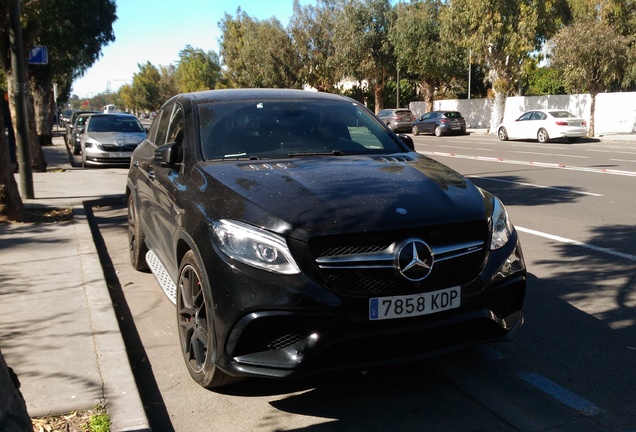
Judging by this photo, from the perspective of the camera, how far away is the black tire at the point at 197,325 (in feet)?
11.8

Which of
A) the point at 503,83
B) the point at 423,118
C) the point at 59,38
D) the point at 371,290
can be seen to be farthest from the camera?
the point at 423,118

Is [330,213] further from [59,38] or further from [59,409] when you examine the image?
[59,38]

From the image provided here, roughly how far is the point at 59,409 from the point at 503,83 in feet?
110

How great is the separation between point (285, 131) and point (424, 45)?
1602 inches

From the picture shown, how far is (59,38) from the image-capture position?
22734 mm

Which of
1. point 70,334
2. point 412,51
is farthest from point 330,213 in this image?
point 412,51

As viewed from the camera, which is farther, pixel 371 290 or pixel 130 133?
pixel 130 133

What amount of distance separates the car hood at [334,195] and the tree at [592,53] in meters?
25.8

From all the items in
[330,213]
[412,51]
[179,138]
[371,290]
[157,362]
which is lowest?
[157,362]

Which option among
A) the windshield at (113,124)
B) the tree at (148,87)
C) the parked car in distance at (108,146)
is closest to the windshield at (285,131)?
the parked car in distance at (108,146)

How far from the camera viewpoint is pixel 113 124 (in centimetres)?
1889

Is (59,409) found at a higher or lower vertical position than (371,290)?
lower

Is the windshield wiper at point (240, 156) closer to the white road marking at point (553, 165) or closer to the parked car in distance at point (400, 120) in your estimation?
the white road marking at point (553, 165)

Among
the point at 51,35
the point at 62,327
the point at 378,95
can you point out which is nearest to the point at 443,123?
the point at 378,95
